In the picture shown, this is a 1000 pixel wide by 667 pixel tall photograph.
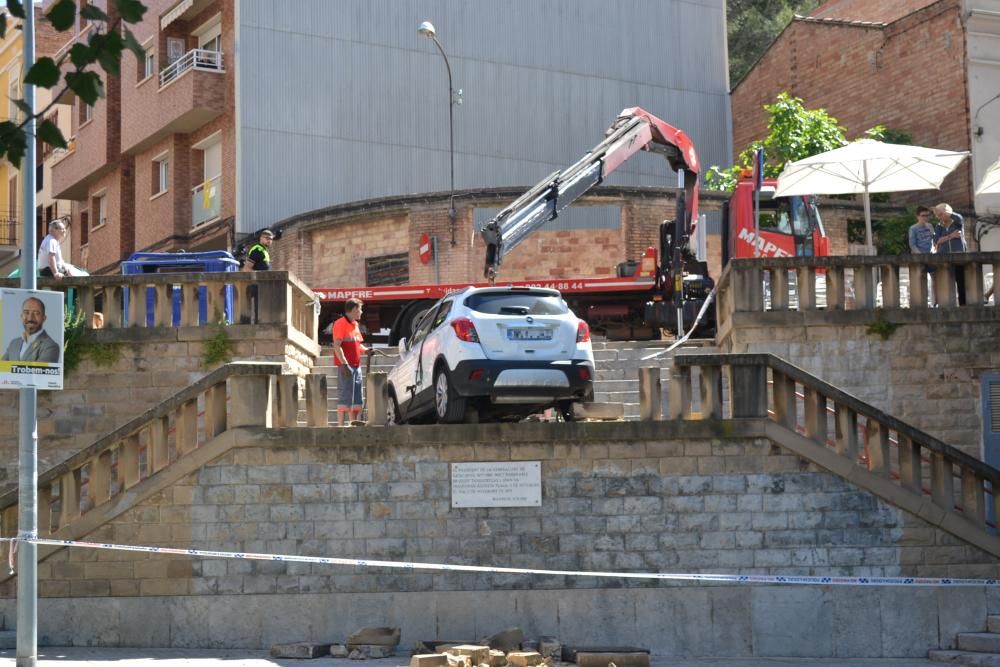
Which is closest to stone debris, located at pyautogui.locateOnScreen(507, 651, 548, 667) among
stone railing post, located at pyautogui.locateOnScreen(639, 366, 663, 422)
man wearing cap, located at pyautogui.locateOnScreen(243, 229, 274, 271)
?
stone railing post, located at pyautogui.locateOnScreen(639, 366, 663, 422)

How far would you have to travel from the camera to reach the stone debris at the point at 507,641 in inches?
571

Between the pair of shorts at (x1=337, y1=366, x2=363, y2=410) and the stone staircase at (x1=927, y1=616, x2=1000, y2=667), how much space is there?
23.5 feet

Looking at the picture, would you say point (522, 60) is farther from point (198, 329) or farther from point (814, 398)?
point (814, 398)

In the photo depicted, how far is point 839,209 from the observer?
30.4 metres

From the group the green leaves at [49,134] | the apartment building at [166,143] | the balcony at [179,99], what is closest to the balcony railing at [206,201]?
the apartment building at [166,143]

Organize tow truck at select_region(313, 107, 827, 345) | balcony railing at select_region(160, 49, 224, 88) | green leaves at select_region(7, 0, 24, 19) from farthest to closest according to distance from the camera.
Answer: balcony railing at select_region(160, 49, 224, 88) → tow truck at select_region(313, 107, 827, 345) → green leaves at select_region(7, 0, 24, 19)

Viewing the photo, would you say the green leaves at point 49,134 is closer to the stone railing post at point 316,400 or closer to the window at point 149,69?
the stone railing post at point 316,400

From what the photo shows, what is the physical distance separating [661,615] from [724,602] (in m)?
0.60

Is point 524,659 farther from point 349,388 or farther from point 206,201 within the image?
point 206,201

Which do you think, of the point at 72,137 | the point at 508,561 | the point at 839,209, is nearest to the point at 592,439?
the point at 508,561

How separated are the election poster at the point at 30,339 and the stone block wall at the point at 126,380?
5.92 meters

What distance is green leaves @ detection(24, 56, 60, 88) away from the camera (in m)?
7.37

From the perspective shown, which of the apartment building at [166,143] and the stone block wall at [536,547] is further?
the apartment building at [166,143]

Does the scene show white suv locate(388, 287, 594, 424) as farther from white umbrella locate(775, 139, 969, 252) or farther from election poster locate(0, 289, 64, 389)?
white umbrella locate(775, 139, 969, 252)
